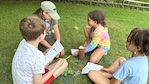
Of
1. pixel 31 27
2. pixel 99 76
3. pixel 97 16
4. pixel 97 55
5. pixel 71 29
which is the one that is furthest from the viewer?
pixel 71 29

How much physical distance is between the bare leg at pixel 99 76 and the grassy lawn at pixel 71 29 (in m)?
0.11

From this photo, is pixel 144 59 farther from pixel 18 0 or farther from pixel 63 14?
pixel 18 0

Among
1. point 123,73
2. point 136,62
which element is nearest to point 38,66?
point 123,73

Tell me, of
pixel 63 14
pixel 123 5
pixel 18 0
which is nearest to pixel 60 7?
pixel 63 14

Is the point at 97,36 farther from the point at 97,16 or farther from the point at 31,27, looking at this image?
the point at 31,27

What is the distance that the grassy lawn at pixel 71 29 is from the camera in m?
2.88

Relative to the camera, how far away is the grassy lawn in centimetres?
288

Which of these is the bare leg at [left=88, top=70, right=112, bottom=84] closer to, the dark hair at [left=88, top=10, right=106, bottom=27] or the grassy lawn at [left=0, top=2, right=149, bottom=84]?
the grassy lawn at [left=0, top=2, right=149, bottom=84]

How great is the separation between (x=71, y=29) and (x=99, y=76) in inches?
63.3

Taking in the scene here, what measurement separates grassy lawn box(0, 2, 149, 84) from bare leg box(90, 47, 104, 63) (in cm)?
11

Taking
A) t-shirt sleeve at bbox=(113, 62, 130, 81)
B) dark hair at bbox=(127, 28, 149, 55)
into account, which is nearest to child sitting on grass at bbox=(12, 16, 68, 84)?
t-shirt sleeve at bbox=(113, 62, 130, 81)

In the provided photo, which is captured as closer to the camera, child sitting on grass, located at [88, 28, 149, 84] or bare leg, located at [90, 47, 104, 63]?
Result: child sitting on grass, located at [88, 28, 149, 84]

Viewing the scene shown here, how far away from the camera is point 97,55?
3137 millimetres

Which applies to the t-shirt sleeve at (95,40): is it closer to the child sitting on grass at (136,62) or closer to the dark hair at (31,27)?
the child sitting on grass at (136,62)
